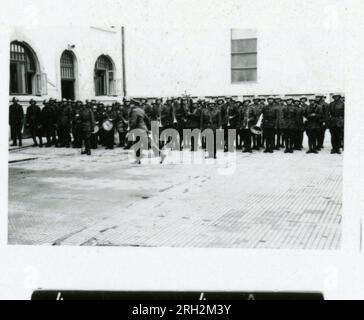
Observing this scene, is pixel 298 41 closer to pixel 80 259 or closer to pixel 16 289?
pixel 80 259

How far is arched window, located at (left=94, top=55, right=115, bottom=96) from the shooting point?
909 cm

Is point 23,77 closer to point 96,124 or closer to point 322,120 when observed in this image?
point 96,124

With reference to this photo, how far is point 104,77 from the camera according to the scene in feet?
31.8

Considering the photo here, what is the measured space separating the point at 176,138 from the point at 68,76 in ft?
9.04

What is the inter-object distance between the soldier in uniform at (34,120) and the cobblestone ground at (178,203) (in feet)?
6.53

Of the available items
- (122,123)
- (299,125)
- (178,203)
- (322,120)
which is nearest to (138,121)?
(122,123)

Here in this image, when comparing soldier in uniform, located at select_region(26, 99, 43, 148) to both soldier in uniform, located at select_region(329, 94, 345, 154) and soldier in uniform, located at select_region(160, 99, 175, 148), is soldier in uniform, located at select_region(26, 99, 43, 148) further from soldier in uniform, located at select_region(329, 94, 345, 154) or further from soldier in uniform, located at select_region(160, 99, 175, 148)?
soldier in uniform, located at select_region(329, 94, 345, 154)

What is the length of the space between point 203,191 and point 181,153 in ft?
9.67

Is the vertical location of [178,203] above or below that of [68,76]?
below

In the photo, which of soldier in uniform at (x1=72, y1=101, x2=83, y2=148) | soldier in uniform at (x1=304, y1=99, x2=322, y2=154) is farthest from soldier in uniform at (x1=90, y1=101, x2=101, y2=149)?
soldier in uniform at (x1=304, y1=99, x2=322, y2=154)

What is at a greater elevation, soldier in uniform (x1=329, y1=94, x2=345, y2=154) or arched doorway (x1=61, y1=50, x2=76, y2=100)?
arched doorway (x1=61, y1=50, x2=76, y2=100)

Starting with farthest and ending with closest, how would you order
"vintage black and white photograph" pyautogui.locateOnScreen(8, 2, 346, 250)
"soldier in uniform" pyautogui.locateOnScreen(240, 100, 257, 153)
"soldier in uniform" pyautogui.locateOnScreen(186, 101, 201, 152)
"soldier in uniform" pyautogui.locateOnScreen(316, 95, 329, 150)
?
"soldier in uniform" pyautogui.locateOnScreen(186, 101, 201, 152) < "soldier in uniform" pyautogui.locateOnScreen(240, 100, 257, 153) < "soldier in uniform" pyautogui.locateOnScreen(316, 95, 329, 150) < "vintage black and white photograph" pyautogui.locateOnScreen(8, 2, 346, 250)

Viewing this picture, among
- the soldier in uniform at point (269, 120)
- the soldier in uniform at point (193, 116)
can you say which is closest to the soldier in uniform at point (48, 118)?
the soldier in uniform at point (193, 116)

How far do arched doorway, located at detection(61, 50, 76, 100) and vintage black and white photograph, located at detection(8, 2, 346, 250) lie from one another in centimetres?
3
